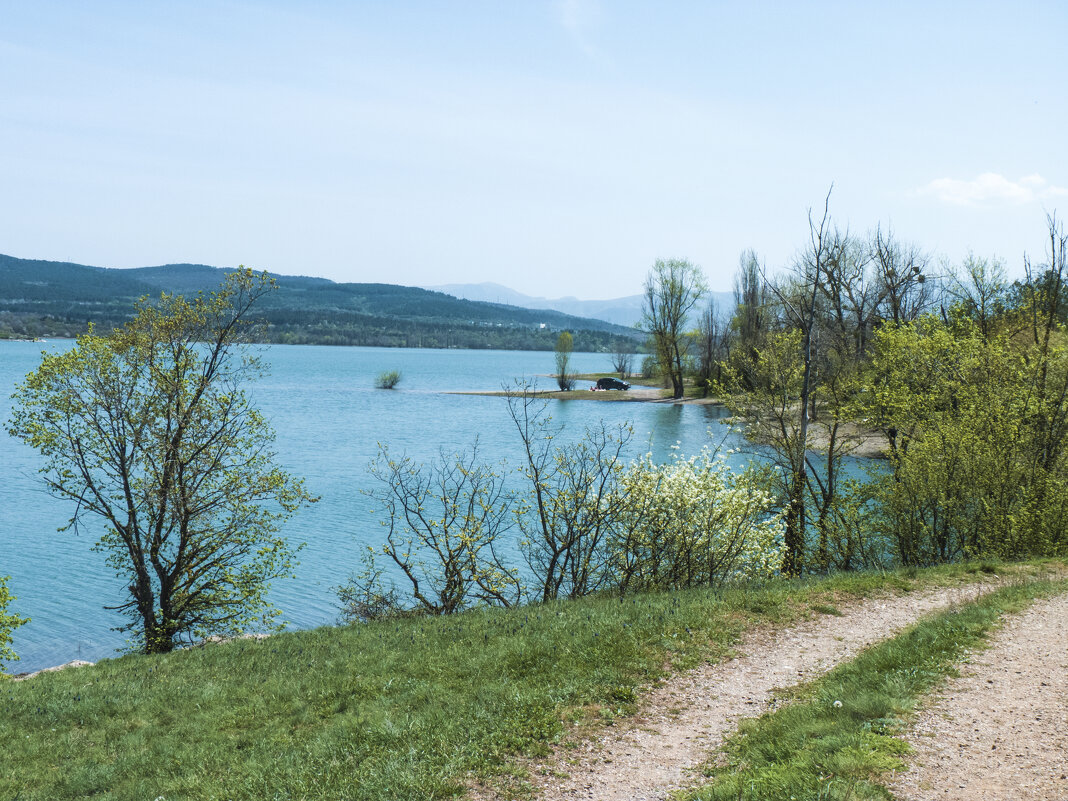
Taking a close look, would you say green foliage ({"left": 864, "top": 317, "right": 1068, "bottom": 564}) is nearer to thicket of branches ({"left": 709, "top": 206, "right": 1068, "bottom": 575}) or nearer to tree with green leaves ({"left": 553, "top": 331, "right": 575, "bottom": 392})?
thicket of branches ({"left": 709, "top": 206, "right": 1068, "bottom": 575})

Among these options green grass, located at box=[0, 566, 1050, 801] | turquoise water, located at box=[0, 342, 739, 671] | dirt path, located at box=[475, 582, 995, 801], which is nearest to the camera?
dirt path, located at box=[475, 582, 995, 801]

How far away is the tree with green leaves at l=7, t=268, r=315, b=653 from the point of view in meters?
18.3

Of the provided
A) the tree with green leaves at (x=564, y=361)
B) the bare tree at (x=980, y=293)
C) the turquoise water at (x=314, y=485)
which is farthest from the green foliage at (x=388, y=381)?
the bare tree at (x=980, y=293)

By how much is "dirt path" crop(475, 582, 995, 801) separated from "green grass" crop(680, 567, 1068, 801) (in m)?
0.40

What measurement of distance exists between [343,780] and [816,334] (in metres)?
36.4

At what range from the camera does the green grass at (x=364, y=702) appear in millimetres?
7945

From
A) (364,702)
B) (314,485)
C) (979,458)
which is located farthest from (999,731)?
(314,485)

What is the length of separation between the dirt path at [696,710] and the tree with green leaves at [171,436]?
43.1ft

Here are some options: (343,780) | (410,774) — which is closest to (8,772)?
(343,780)

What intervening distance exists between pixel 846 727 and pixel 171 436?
17.5m

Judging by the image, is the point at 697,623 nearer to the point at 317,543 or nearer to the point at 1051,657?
the point at 1051,657

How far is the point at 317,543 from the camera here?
3008cm

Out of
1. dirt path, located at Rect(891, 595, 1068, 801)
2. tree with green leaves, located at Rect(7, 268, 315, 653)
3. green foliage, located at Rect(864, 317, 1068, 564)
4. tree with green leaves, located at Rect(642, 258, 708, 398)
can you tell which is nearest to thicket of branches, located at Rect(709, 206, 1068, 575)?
green foliage, located at Rect(864, 317, 1068, 564)

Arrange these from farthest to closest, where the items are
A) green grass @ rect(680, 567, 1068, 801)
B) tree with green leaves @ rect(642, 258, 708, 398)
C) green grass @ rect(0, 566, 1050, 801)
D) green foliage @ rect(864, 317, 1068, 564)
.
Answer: tree with green leaves @ rect(642, 258, 708, 398)
green foliage @ rect(864, 317, 1068, 564)
green grass @ rect(0, 566, 1050, 801)
green grass @ rect(680, 567, 1068, 801)
